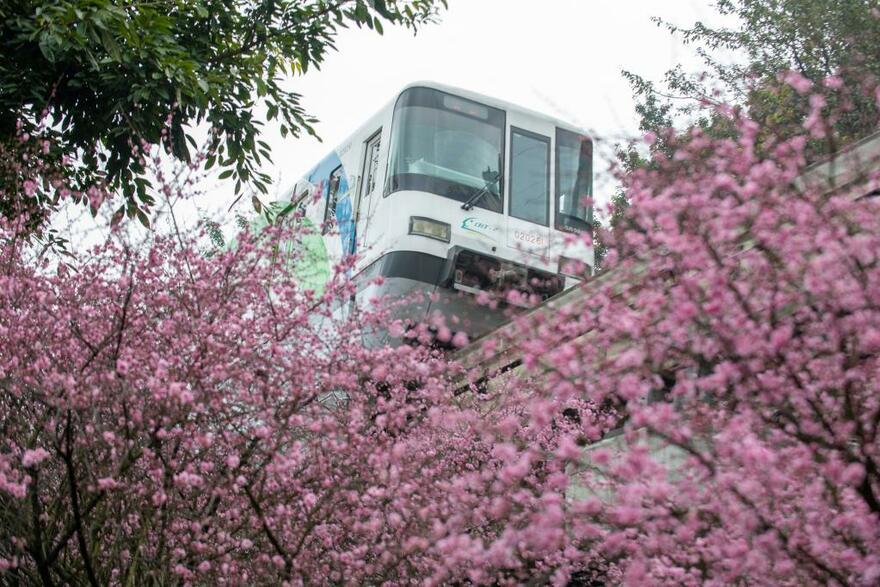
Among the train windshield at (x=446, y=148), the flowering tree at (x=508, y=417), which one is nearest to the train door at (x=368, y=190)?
the train windshield at (x=446, y=148)

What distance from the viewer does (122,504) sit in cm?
564

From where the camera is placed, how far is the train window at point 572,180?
42.0ft

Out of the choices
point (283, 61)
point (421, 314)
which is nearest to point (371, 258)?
point (421, 314)

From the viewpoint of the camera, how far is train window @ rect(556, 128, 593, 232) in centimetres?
1279

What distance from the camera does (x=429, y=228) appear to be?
37.8 ft

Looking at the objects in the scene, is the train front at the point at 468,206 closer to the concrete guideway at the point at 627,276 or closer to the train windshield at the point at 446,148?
the train windshield at the point at 446,148

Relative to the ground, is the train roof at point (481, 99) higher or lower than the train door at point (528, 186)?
higher

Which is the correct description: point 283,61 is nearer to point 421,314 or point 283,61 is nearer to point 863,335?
point 421,314

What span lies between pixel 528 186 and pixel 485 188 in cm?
81

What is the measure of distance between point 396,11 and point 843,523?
7438mm

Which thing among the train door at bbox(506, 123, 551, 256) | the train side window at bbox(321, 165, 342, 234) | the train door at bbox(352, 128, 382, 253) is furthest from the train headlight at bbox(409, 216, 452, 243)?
the train side window at bbox(321, 165, 342, 234)

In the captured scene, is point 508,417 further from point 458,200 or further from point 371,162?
point 371,162

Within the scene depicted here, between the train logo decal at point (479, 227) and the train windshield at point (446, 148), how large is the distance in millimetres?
247

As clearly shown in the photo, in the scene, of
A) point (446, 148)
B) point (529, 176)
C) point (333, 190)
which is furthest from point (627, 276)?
point (333, 190)
